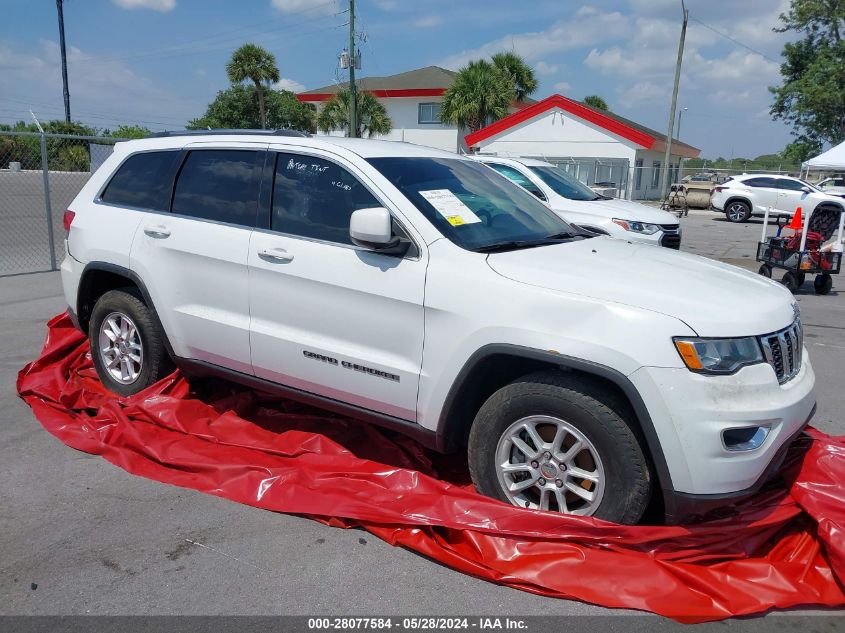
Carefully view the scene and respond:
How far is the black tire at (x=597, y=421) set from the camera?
315cm

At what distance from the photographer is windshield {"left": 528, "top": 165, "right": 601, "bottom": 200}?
11.1 meters

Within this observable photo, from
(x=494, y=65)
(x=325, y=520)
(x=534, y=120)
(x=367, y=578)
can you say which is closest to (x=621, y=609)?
(x=367, y=578)

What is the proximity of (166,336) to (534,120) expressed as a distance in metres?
34.1

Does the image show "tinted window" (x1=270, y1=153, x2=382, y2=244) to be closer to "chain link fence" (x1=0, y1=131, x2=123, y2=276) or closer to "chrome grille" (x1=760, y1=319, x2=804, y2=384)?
"chrome grille" (x1=760, y1=319, x2=804, y2=384)

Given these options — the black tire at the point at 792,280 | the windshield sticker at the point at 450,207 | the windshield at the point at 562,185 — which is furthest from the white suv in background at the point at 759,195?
the windshield sticker at the point at 450,207

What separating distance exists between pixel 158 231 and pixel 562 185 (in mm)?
7908

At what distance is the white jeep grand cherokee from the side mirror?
0.01 meters

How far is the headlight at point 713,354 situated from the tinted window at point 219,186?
2.60 metres

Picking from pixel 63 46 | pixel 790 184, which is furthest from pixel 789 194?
pixel 63 46

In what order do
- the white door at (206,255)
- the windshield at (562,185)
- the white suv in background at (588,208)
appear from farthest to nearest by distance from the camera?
1. the windshield at (562,185)
2. the white suv in background at (588,208)
3. the white door at (206,255)

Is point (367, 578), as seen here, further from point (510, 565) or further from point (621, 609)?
point (621, 609)

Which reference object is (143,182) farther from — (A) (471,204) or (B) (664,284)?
(B) (664,284)

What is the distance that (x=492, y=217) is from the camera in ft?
13.6

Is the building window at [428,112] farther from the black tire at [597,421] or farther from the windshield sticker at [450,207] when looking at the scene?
the black tire at [597,421]
